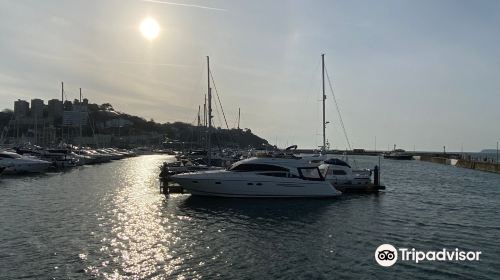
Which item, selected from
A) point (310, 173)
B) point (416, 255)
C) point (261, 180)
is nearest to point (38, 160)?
point (261, 180)

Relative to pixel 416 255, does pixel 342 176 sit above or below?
above

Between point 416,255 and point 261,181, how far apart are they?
58.8 ft

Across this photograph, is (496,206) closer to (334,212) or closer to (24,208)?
(334,212)

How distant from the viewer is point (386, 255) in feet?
60.7

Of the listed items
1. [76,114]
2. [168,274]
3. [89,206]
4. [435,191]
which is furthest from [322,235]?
[76,114]

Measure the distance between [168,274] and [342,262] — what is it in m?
6.97

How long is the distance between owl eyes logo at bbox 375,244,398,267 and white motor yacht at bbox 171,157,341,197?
15673 mm

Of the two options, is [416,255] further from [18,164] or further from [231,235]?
[18,164]

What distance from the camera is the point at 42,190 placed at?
A: 134 feet

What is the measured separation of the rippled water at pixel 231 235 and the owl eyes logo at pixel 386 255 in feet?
1.11

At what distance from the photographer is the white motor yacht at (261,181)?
35.1m

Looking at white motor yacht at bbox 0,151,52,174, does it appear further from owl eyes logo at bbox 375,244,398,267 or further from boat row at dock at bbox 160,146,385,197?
owl eyes logo at bbox 375,244,398,267

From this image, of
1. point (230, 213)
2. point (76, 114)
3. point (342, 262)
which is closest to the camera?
point (342, 262)

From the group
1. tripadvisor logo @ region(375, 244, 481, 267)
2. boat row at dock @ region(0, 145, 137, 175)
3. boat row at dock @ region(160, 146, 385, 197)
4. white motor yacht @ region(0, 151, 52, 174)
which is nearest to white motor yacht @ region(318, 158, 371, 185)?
boat row at dock @ region(160, 146, 385, 197)
